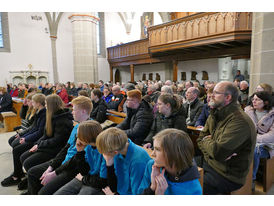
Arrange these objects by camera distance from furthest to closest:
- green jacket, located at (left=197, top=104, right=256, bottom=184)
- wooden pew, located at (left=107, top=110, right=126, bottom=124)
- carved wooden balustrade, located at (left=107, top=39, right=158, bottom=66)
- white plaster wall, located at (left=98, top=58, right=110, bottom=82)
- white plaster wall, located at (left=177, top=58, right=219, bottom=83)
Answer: white plaster wall, located at (left=98, top=58, right=110, bottom=82) → carved wooden balustrade, located at (left=107, top=39, right=158, bottom=66) → white plaster wall, located at (left=177, top=58, right=219, bottom=83) → wooden pew, located at (left=107, top=110, right=126, bottom=124) → green jacket, located at (left=197, top=104, right=256, bottom=184)

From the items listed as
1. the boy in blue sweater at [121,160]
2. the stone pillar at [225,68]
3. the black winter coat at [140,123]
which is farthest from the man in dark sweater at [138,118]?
the stone pillar at [225,68]

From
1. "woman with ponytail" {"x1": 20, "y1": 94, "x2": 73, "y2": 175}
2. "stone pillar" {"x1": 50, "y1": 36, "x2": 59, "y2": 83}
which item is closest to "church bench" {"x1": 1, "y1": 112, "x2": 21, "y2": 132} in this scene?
"woman with ponytail" {"x1": 20, "y1": 94, "x2": 73, "y2": 175}

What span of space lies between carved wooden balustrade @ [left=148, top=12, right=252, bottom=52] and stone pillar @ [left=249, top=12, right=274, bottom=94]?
2.90 metres

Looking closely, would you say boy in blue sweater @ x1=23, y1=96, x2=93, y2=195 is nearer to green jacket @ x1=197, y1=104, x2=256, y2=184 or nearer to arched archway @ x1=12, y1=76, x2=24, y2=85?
green jacket @ x1=197, y1=104, x2=256, y2=184

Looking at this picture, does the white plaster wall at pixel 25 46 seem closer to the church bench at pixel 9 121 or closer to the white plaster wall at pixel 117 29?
the white plaster wall at pixel 117 29

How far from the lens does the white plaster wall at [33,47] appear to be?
1474 cm

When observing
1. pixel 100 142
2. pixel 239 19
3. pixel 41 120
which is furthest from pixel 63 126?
pixel 239 19

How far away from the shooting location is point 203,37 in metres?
8.55

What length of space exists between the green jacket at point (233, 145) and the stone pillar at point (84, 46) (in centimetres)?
1109

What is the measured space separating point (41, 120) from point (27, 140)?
1.33 feet

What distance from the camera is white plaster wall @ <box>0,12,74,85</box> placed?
14742 mm

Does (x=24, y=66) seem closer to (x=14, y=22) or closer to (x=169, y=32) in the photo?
(x=14, y=22)

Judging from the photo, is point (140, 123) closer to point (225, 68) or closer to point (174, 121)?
point (174, 121)

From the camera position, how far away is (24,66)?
15.4 m
